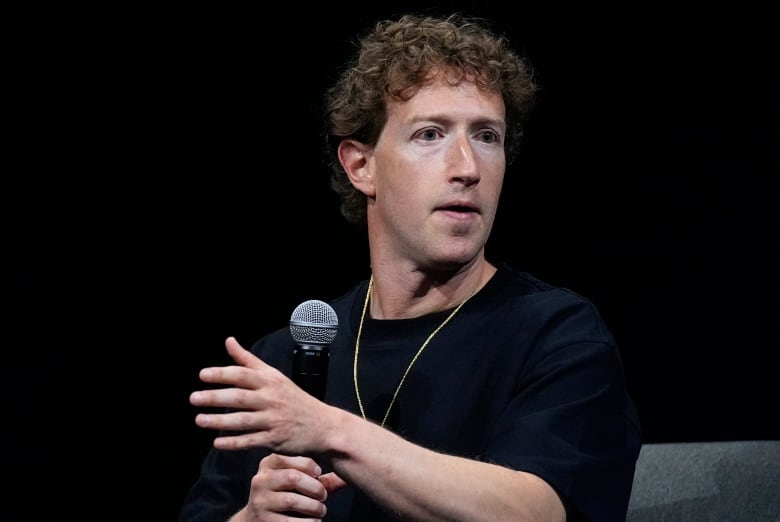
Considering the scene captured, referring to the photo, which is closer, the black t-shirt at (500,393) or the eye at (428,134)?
the black t-shirt at (500,393)

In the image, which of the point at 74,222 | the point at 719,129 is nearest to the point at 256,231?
the point at 74,222

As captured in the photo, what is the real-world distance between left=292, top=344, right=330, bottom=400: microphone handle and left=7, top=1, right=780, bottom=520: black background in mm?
1416

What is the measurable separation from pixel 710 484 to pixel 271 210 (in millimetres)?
1493

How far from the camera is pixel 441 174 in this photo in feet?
6.52

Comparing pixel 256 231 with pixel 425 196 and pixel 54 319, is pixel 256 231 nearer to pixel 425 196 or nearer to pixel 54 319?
pixel 54 319

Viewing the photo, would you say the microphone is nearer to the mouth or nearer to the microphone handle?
the microphone handle

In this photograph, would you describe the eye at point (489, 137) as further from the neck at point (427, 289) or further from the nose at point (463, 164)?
→ the neck at point (427, 289)

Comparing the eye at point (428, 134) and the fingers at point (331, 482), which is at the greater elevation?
the eye at point (428, 134)

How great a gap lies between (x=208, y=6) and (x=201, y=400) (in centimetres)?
181

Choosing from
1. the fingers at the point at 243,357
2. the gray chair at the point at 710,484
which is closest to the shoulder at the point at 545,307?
the gray chair at the point at 710,484

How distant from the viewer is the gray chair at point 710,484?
6.79 ft

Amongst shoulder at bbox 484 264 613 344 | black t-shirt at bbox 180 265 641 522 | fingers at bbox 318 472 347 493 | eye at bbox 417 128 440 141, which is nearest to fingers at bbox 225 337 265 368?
fingers at bbox 318 472 347 493

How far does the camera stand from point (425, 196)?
2.00 metres

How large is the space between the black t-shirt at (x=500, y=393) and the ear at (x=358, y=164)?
9.2 inches
